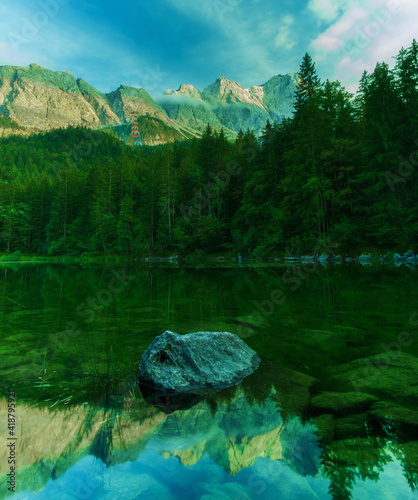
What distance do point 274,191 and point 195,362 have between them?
1336 inches

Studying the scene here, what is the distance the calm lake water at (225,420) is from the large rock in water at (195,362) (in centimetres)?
25

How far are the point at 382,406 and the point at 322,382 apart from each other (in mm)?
781

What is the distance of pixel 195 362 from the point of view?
409cm

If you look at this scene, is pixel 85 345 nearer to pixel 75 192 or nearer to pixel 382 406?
pixel 382 406

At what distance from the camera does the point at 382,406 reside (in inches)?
123

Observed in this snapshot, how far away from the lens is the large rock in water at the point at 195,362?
3.81 metres

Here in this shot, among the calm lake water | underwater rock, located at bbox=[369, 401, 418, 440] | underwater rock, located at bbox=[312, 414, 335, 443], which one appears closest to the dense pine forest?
the calm lake water

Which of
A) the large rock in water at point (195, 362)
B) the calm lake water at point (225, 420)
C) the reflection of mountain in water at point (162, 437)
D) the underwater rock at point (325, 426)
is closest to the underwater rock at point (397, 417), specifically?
the calm lake water at point (225, 420)

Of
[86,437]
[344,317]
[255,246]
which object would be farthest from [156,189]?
[86,437]

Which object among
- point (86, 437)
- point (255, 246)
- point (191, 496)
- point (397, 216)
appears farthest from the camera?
point (255, 246)

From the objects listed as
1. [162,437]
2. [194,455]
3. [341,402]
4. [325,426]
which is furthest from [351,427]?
[162,437]

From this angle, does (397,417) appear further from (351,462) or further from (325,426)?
(351,462)

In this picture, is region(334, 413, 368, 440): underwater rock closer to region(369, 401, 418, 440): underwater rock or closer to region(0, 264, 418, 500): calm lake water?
region(0, 264, 418, 500): calm lake water

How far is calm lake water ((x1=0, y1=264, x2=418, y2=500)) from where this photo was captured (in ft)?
6.68
